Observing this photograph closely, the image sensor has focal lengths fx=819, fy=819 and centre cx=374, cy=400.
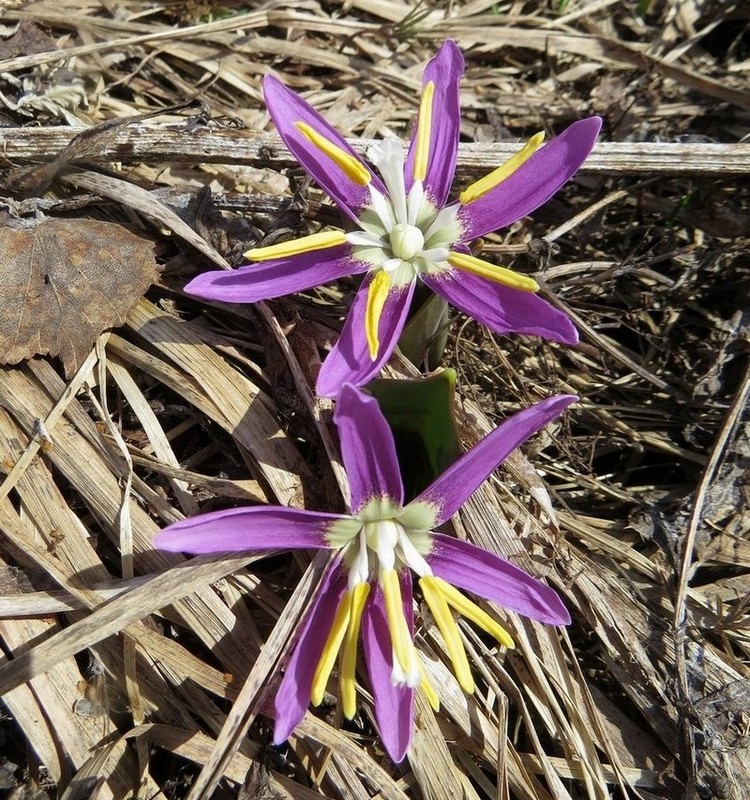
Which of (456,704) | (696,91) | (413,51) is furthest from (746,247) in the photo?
(456,704)

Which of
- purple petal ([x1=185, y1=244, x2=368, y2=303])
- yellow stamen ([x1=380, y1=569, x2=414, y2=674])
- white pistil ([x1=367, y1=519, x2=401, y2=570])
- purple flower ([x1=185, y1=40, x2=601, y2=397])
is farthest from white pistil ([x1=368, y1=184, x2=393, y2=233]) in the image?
yellow stamen ([x1=380, y1=569, x2=414, y2=674])

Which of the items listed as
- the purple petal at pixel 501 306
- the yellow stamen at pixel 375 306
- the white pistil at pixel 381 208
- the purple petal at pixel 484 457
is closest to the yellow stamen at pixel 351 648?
the purple petal at pixel 484 457

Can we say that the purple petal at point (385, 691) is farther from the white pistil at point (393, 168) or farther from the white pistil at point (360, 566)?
the white pistil at point (393, 168)

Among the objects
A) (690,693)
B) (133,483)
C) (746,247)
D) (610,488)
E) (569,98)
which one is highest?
(569,98)

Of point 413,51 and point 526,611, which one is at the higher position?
point 413,51

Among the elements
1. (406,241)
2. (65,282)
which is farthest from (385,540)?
(65,282)

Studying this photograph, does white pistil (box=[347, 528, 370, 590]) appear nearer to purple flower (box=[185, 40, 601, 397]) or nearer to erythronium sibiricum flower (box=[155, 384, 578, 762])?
erythronium sibiricum flower (box=[155, 384, 578, 762])

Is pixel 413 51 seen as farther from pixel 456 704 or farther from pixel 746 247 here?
pixel 456 704
